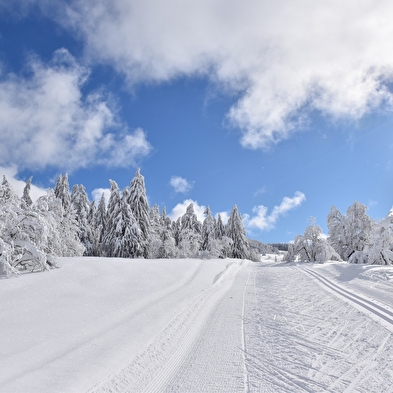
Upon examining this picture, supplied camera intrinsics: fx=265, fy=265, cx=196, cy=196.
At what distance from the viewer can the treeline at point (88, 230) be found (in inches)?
344

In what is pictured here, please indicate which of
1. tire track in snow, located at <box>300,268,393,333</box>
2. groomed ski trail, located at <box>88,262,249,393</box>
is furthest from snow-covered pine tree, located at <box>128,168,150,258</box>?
groomed ski trail, located at <box>88,262,249,393</box>

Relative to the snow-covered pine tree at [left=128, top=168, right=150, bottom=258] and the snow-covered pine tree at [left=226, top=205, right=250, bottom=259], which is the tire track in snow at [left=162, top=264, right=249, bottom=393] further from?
the snow-covered pine tree at [left=226, top=205, right=250, bottom=259]

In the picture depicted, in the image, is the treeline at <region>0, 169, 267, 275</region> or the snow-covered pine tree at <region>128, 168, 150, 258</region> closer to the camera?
the treeline at <region>0, 169, 267, 275</region>

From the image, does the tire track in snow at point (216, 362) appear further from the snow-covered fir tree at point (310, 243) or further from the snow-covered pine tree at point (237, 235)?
the snow-covered pine tree at point (237, 235)

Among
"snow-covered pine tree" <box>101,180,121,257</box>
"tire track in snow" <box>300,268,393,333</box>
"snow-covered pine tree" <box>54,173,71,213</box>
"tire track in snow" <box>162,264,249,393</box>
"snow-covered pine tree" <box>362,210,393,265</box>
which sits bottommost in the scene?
"tire track in snow" <box>162,264,249,393</box>

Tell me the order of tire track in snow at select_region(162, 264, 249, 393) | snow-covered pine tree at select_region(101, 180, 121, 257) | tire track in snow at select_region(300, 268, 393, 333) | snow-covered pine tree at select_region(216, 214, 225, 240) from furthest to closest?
snow-covered pine tree at select_region(216, 214, 225, 240) < snow-covered pine tree at select_region(101, 180, 121, 257) < tire track in snow at select_region(300, 268, 393, 333) < tire track in snow at select_region(162, 264, 249, 393)

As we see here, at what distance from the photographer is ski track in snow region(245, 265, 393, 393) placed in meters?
3.77

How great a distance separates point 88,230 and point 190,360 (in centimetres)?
3202

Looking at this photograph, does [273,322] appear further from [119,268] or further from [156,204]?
[156,204]

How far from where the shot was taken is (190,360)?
4770 millimetres

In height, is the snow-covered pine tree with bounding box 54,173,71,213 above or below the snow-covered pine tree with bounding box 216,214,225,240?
above

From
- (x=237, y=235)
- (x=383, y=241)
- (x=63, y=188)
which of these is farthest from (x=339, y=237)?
(x=63, y=188)

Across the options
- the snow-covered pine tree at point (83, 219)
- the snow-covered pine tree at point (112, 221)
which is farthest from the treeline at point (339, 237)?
the snow-covered pine tree at point (83, 219)

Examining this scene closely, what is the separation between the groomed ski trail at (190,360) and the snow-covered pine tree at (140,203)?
23.0m
